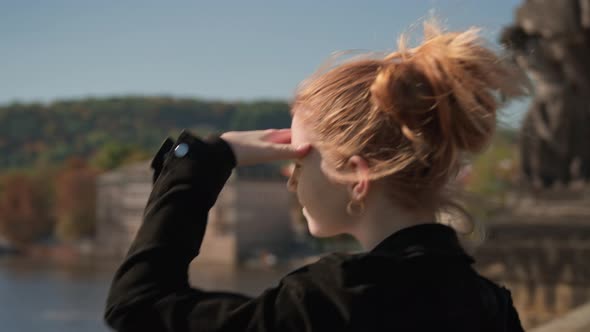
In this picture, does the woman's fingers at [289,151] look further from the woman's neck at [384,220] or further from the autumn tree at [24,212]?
the autumn tree at [24,212]

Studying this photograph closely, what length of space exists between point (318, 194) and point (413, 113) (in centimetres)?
16

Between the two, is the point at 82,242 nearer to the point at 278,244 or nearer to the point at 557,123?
the point at 278,244

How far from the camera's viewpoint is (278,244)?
53.6m

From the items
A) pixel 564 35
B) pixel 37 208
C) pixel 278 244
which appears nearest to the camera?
pixel 564 35

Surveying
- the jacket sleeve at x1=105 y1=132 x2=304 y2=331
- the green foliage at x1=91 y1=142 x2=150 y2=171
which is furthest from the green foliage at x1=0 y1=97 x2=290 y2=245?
the jacket sleeve at x1=105 y1=132 x2=304 y2=331

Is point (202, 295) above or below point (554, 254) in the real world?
above

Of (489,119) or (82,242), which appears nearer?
(489,119)

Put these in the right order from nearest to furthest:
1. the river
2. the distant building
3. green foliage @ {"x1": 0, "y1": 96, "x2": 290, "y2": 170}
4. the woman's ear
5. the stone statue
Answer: the woman's ear < the stone statue < the river < the distant building < green foliage @ {"x1": 0, "y1": 96, "x2": 290, "y2": 170}

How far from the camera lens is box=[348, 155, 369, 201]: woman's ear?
1.01 meters

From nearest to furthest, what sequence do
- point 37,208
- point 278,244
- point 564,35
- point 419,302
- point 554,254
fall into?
point 419,302, point 554,254, point 564,35, point 278,244, point 37,208

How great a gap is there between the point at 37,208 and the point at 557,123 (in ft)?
174

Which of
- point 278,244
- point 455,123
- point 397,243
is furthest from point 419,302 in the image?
point 278,244

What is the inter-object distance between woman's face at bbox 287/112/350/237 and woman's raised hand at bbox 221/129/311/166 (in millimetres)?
14

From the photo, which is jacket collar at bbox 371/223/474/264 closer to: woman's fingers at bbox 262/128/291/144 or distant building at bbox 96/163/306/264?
woman's fingers at bbox 262/128/291/144
